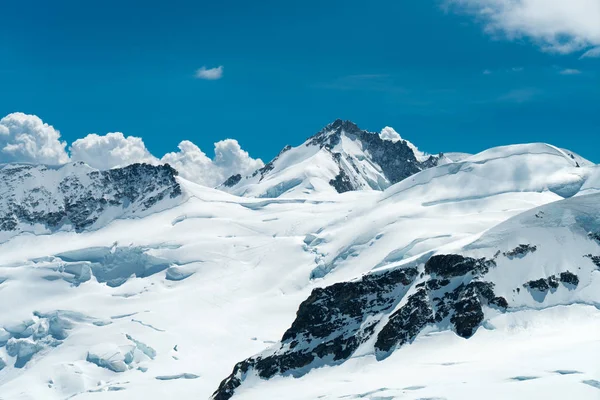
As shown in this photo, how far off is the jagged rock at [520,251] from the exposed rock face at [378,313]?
4528 mm

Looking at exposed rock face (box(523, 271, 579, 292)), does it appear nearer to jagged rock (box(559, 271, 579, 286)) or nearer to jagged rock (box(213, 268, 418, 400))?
jagged rock (box(559, 271, 579, 286))

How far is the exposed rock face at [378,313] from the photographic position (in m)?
152

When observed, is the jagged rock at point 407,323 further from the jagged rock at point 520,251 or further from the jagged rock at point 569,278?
the jagged rock at point 569,278

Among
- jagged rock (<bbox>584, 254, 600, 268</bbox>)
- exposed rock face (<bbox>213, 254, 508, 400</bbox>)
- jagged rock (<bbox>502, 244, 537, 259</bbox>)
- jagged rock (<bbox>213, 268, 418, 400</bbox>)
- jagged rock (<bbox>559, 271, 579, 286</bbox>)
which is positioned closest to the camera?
exposed rock face (<bbox>213, 254, 508, 400</bbox>)

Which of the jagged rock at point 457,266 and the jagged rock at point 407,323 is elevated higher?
the jagged rock at point 457,266

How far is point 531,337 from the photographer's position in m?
143

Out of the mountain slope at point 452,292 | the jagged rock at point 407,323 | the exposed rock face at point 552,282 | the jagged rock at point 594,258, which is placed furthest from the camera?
the jagged rock at point 594,258

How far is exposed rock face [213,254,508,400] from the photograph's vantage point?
152m

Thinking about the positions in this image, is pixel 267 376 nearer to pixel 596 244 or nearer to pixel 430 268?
pixel 430 268

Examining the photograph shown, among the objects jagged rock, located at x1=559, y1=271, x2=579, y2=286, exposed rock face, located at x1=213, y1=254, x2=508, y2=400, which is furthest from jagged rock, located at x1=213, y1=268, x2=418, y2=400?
jagged rock, located at x1=559, y1=271, x2=579, y2=286

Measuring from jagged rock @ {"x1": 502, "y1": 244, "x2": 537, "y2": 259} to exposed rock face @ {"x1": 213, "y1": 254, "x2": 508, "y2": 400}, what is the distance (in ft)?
14.9

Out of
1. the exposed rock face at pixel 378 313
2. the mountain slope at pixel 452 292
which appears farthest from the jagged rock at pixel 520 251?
the exposed rock face at pixel 378 313

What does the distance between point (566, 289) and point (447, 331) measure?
23.1 m

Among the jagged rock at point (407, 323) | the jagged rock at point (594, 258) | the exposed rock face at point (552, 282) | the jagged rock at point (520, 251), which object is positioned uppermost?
the jagged rock at point (520, 251)
